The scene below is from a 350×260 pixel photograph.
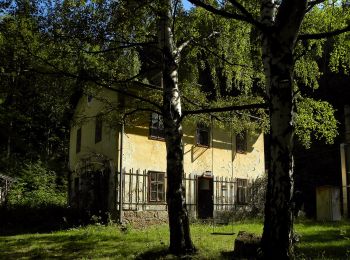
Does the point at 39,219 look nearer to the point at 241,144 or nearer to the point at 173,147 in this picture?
the point at 241,144

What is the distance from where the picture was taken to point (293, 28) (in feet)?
20.7

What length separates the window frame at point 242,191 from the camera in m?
24.7

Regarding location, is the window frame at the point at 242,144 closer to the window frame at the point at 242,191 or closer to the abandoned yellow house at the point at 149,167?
the abandoned yellow house at the point at 149,167

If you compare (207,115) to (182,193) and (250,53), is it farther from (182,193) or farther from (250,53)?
(182,193)

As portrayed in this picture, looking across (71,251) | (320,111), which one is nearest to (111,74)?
(71,251)

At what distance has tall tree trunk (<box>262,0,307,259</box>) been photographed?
238 inches

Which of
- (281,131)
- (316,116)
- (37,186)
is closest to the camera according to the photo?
(281,131)

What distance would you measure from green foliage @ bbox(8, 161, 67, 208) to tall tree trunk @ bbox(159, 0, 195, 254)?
60.5 feet

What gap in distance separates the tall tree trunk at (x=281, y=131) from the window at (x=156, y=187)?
14819 mm

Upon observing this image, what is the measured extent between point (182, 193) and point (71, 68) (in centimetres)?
461

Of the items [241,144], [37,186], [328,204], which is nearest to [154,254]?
[328,204]

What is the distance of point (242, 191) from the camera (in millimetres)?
25094

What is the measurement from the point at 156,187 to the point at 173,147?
35.8ft

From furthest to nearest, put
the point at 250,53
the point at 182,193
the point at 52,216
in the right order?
the point at 52,216 < the point at 250,53 < the point at 182,193
